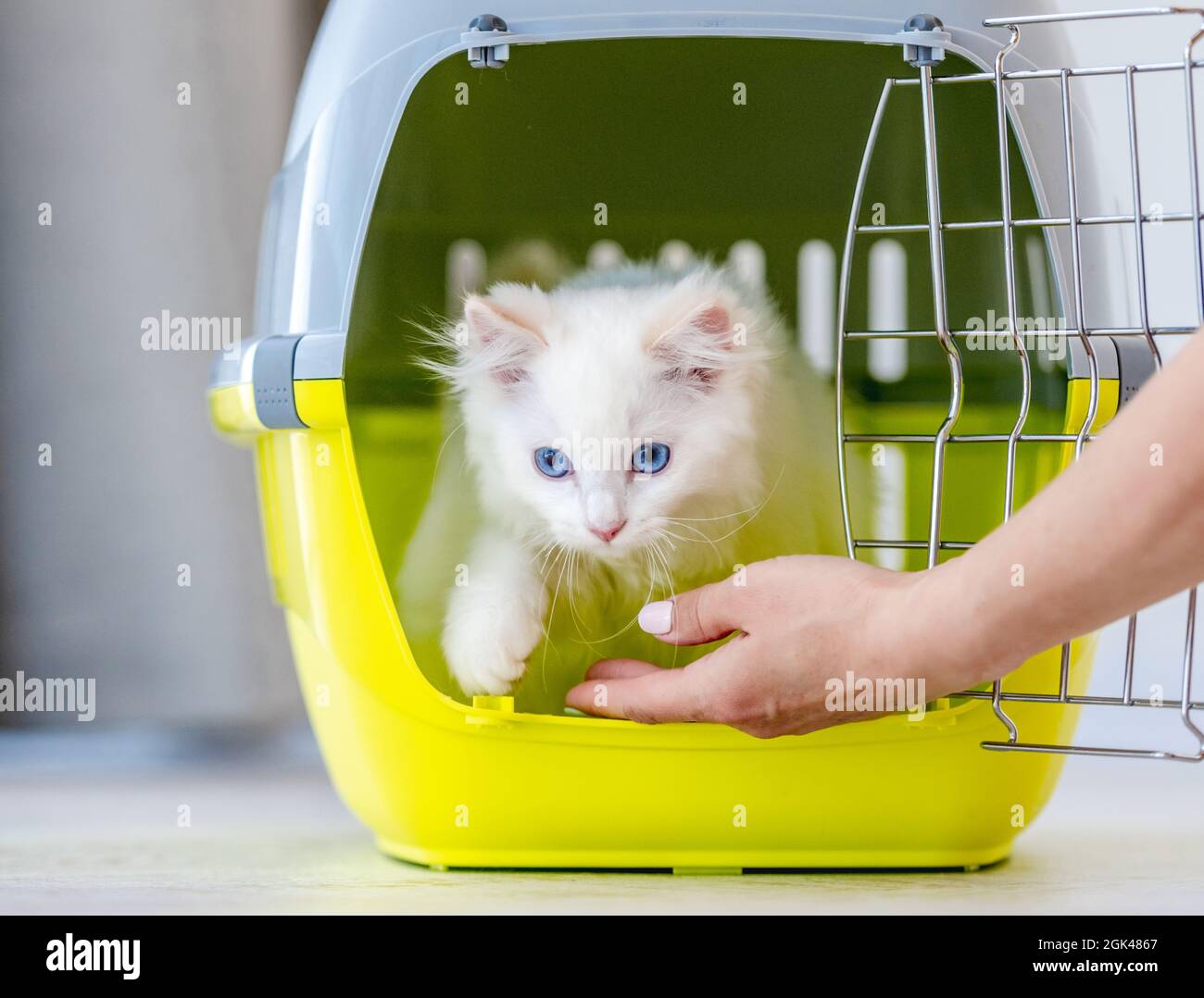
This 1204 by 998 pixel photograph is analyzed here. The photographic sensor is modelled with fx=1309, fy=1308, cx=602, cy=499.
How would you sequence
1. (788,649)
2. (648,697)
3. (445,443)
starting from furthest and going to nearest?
1. (445,443)
2. (648,697)
3. (788,649)

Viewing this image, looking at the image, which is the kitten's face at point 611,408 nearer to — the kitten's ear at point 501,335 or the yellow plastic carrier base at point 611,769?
the kitten's ear at point 501,335

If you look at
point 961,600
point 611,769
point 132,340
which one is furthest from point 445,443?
point 132,340

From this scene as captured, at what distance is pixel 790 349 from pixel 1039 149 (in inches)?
Answer: 11.4

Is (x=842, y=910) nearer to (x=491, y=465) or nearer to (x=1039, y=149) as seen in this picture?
(x=491, y=465)

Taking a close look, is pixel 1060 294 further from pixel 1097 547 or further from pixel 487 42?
pixel 487 42

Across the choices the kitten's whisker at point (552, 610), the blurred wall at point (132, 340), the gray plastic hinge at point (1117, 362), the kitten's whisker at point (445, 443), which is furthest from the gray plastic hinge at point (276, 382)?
the blurred wall at point (132, 340)

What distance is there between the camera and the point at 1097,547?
0.79 meters

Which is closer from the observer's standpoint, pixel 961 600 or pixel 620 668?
pixel 961 600

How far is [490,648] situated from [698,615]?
0.18 meters

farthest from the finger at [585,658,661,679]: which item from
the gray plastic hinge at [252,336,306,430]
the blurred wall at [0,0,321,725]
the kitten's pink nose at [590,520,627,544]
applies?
the blurred wall at [0,0,321,725]

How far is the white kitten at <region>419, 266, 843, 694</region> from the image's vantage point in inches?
44.7

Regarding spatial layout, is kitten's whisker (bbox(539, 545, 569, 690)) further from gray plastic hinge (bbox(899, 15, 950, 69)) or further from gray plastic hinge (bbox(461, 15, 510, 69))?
gray plastic hinge (bbox(899, 15, 950, 69))

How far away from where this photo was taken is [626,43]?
48.1 inches

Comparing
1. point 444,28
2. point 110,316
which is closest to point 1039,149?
point 444,28
